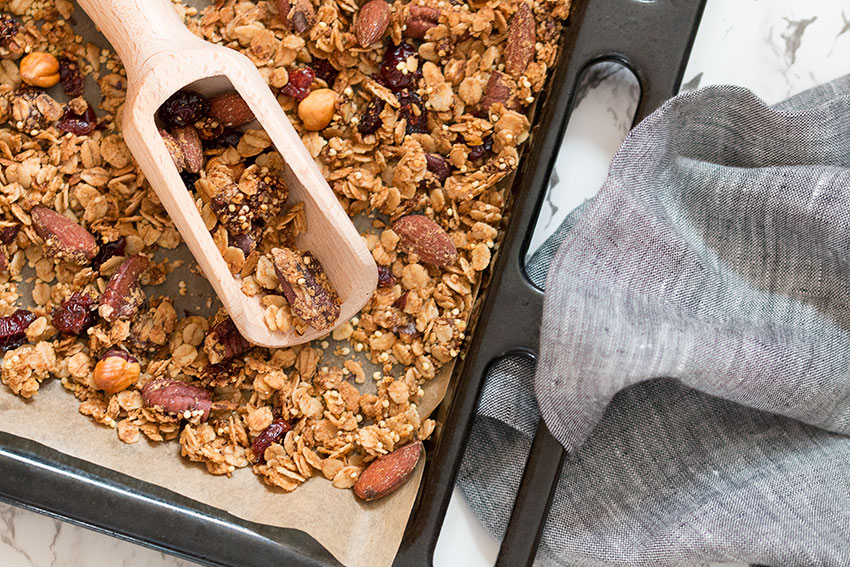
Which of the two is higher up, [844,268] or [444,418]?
[844,268]

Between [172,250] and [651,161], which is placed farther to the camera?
[172,250]

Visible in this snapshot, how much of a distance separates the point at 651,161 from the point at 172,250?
52 centimetres

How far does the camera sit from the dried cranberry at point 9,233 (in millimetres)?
836

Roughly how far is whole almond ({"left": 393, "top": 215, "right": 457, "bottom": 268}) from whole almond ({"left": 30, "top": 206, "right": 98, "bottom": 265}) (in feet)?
1.08

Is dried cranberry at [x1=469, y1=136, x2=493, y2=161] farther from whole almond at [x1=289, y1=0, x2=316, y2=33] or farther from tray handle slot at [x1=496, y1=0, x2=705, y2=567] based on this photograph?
whole almond at [x1=289, y1=0, x2=316, y2=33]

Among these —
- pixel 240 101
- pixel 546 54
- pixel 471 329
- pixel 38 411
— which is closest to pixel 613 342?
pixel 471 329

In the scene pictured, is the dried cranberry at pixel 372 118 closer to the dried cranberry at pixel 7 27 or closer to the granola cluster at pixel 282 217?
the granola cluster at pixel 282 217

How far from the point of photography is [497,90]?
83cm

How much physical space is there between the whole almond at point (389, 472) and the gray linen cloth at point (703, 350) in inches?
3.6

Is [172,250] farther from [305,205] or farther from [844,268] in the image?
[844,268]

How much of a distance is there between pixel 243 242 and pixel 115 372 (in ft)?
0.62

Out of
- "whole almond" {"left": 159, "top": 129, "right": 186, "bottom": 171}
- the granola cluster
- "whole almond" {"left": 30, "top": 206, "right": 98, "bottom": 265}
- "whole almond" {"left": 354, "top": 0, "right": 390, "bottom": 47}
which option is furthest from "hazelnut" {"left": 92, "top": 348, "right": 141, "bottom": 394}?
"whole almond" {"left": 354, "top": 0, "right": 390, "bottom": 47}

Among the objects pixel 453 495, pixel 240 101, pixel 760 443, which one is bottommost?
pixel 453 495

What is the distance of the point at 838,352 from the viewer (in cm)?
76
